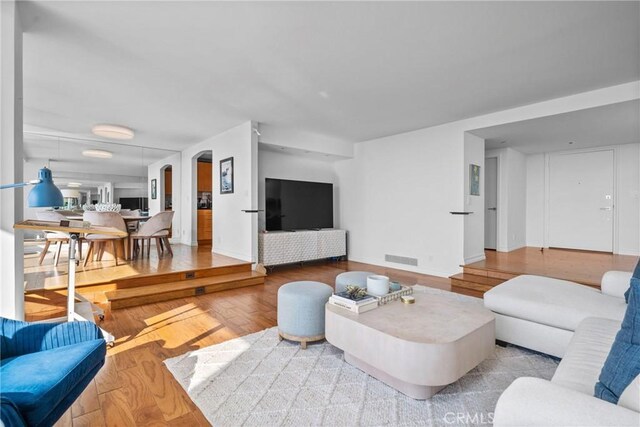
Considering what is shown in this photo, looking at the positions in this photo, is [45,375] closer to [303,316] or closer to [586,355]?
[303,316]

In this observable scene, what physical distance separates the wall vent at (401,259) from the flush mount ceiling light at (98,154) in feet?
18.9

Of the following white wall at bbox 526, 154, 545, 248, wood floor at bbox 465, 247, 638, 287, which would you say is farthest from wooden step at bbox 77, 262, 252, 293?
white wall at bbox 526, 154, 545, 248

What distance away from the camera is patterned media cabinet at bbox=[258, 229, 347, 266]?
5.20 m

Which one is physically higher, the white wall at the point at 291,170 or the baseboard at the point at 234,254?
the white wall at the point at 291,170

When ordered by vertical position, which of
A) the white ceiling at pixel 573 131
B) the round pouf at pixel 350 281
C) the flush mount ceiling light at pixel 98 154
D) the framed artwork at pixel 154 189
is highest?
the white ceiling at pixel 573 131

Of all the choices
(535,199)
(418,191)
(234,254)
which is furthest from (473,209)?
(234,254)

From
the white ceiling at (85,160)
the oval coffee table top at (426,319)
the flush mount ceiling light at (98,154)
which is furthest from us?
the flush mount ceiling light at (98,154)

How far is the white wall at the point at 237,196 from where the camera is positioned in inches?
191

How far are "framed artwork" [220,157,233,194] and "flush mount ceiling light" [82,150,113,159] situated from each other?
7.83ft

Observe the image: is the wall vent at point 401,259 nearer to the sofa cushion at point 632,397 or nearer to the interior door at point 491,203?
the interior door at point 491,203

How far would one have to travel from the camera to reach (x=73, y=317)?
2.46m

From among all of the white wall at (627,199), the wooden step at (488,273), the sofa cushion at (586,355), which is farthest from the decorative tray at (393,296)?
the white wall at (627,199)

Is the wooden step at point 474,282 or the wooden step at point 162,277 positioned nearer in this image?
the wooden step at point 162,277

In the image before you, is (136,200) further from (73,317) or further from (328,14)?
(328,14)
